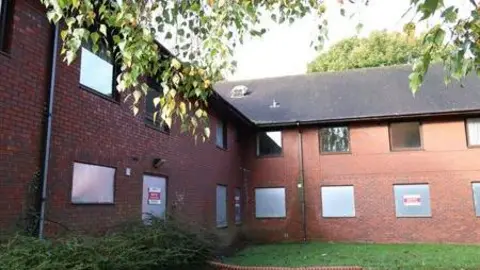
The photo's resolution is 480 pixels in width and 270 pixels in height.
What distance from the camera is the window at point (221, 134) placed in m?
16.2

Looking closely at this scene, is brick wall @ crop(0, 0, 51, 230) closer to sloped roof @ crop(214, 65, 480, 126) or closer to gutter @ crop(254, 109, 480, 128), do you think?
gutter @ crop(254, 109, 480, 128)

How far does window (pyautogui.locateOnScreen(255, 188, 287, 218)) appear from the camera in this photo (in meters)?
18.4

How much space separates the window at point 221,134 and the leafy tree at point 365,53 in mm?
19121

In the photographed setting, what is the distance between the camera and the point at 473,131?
55.9 feet

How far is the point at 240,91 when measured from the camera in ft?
72.1

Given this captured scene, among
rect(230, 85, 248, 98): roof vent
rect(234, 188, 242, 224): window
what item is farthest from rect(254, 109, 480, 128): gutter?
rect(230, 85, 248, 98): roof vent

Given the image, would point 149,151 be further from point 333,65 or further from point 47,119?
point 333,65

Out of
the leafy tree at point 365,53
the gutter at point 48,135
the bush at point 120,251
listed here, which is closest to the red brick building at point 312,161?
the gutter at point 48,135

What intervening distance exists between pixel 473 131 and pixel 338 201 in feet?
18.4

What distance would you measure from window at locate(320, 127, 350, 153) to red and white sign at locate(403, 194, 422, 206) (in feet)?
9.54

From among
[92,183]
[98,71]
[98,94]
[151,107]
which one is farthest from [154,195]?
[98,71]

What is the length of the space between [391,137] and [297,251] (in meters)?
6.48

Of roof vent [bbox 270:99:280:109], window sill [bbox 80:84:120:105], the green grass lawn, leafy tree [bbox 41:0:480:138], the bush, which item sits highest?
roof vent [bbox 270:99:280:109]

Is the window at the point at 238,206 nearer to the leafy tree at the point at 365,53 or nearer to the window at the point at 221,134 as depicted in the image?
the window at the point at 221,134
